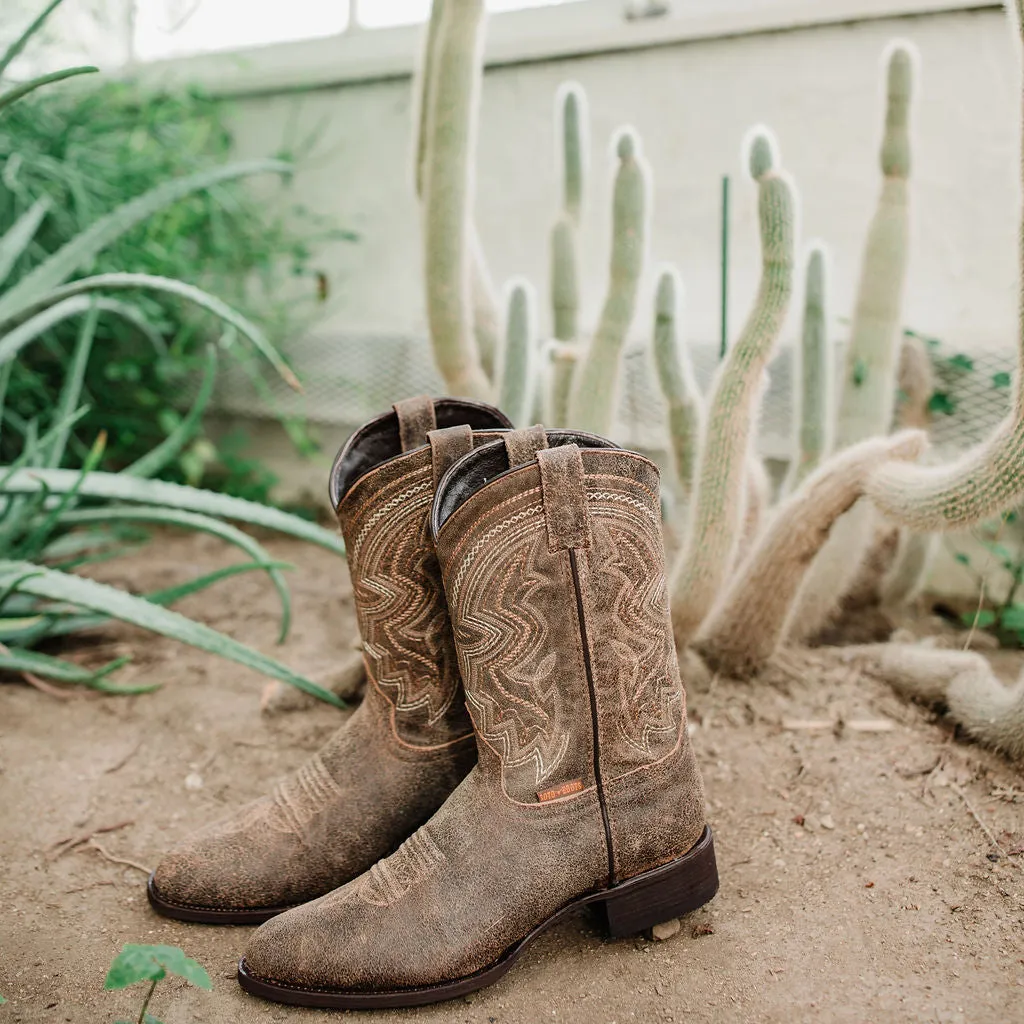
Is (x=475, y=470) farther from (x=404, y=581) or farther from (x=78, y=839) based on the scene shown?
(x=78, y=839)

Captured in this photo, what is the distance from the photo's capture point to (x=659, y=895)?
3.36ft

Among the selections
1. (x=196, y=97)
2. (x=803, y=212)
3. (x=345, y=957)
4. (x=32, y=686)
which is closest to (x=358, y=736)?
(x=345, y=957)

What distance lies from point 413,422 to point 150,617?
1.70 ft

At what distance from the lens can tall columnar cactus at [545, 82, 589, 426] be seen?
65.7 inches

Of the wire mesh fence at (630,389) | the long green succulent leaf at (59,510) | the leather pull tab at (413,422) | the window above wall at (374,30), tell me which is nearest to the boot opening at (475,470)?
the leather pull tab at (413,422)

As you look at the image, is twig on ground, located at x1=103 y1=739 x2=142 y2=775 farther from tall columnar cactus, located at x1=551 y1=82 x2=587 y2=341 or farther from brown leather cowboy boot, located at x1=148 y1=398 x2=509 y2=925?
tall columnar cactus, located at x1=551 y1=82 x2=587 y2=341

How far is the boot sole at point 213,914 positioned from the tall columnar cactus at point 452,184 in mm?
897

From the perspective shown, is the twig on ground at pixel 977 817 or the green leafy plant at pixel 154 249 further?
the green leafy plant at pixel 154 249

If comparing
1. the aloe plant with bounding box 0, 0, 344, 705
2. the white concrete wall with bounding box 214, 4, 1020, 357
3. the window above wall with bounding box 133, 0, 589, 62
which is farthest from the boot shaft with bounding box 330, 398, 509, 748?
the window above wall with bounding box 133, 0, 589, 62

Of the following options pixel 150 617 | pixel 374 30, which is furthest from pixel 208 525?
pixel 374 30

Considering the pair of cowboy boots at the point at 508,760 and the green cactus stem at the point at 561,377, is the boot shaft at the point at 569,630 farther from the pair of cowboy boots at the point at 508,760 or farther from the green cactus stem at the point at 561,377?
the green cactus stem at the point at 561,377

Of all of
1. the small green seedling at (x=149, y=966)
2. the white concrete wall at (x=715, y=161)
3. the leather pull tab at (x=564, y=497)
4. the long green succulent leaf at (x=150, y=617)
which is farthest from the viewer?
the white concrete wall at (x=715, y=161)

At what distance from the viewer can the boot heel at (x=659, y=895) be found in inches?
39.8

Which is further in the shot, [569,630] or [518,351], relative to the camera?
[518,351]
